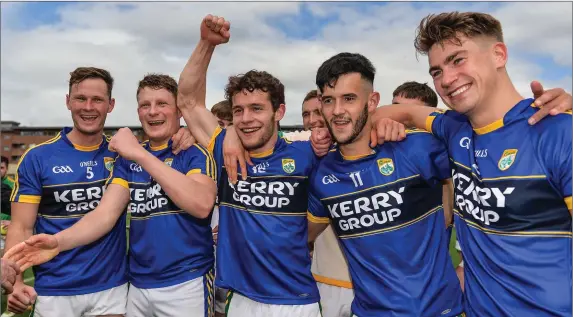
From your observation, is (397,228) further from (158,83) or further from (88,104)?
(88,104)

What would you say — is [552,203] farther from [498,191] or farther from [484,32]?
[484,32]

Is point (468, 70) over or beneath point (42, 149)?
over

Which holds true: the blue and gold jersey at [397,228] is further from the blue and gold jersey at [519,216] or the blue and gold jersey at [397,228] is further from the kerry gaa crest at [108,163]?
the kerry gaa crest at [108,163]

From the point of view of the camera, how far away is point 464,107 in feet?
9.14

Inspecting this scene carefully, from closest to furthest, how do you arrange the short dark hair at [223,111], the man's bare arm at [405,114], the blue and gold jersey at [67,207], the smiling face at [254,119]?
the man's bare arm at [405,114], the smiling face at [254,119], the blue and gold jersey at [67,207], the short dark hair at [223,111]

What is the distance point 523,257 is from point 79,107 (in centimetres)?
410

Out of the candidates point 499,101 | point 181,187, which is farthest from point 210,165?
point 499,101

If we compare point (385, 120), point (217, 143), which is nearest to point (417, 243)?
point (385, 120)

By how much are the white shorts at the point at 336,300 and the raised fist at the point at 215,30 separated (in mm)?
2539

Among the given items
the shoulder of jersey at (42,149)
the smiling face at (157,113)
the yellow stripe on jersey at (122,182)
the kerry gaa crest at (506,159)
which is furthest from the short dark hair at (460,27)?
the shoulder of jersey at (42,149)

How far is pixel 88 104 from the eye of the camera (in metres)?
4.60

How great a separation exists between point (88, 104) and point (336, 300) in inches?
123

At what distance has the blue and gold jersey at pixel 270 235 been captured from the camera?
377 cm

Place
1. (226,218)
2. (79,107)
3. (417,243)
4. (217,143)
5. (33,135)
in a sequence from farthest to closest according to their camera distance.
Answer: (33,135) → (79,107) → (217,143) → (226,218) → (417,243)
